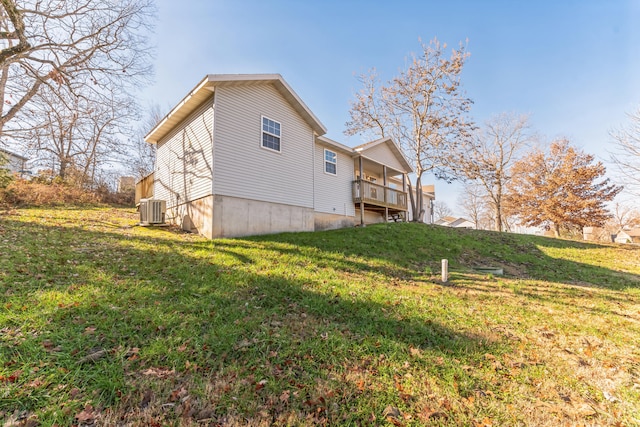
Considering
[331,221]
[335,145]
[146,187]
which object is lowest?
[331,221]

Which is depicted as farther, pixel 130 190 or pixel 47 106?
pixel 130 190

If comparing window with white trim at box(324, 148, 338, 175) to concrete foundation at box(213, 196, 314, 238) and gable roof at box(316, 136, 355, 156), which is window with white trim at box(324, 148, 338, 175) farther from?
concrete foundation at box(213, 196, 314, 238)

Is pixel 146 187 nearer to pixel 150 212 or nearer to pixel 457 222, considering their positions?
pixel 150 212

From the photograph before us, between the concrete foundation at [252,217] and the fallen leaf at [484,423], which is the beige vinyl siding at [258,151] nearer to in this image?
the concrete foundation at [252,217]

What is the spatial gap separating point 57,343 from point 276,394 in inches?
104

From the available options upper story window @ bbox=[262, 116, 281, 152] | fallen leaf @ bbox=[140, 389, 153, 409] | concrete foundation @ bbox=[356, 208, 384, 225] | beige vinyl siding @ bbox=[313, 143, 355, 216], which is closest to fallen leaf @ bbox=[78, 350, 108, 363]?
fallen leaf @ bbox=[140, 389, 153, 409]

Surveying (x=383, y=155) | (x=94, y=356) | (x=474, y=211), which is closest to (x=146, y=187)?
(x=383, y=155)

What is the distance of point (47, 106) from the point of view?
12219mm

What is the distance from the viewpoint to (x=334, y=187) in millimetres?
15086

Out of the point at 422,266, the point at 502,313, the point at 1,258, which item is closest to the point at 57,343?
the point at 1,258

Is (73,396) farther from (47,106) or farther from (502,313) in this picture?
(47,106)

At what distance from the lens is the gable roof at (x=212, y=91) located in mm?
9695

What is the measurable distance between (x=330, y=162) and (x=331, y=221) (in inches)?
127

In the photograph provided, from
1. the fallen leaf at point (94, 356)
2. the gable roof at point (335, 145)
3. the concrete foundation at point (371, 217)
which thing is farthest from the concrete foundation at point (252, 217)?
the fallen leaf at point (94, 356)
